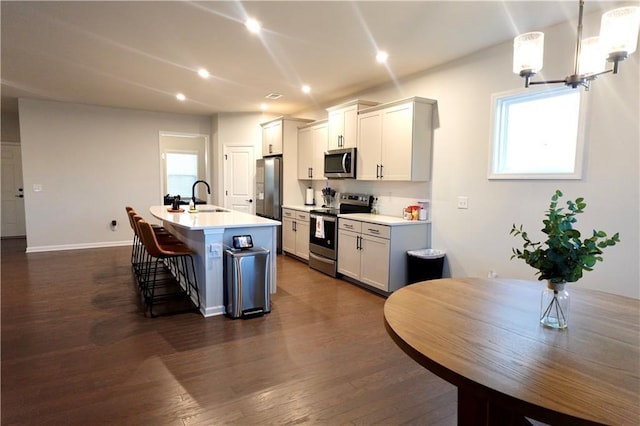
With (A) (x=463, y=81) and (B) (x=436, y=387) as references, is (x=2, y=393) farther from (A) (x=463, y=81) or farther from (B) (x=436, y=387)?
(A) (x=463, y=81)

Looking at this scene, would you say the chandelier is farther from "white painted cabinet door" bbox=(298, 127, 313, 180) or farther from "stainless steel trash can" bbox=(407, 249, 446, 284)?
"white painted cabinet door" bbox=(298, 127, 313, 180)

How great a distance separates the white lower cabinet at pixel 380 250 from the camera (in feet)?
13.1

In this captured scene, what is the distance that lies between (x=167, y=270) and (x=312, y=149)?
2.93m

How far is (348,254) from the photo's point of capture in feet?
15.0

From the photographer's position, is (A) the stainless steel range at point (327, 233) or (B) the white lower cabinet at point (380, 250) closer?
(B) the white lower cabinet at point (380, 250)

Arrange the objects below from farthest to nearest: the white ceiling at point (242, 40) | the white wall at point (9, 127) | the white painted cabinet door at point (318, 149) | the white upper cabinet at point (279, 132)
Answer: the white wall at point (9, 127), the white upper cabinet at point (279, 132), the white painted cabinet door at point (318, 149), the white ceiling at point (242, 40)

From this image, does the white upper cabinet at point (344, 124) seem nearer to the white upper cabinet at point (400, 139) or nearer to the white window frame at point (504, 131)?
the white upper cabinet at point (400, 139)

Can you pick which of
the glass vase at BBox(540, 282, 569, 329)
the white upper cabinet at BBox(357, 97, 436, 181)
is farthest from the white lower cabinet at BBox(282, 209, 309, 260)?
the glass vase at BBox(540, 282, 569, 329)

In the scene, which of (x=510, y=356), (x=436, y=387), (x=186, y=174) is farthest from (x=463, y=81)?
(x=186, y=174)

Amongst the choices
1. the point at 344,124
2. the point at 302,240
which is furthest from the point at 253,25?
the point at 302,240

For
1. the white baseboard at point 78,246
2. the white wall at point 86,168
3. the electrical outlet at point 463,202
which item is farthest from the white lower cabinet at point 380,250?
the white baseboard at point 78,246

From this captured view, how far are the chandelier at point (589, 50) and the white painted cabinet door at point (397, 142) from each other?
6.96ft

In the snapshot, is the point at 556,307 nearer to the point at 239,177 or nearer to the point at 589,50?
the point at 589,50

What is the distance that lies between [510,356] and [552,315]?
1.19 ft
